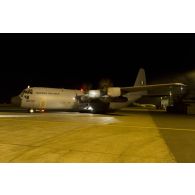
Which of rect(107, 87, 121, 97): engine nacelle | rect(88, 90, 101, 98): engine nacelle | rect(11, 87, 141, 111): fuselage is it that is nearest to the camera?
rect(107, 87, 121, 97): engine nacelle

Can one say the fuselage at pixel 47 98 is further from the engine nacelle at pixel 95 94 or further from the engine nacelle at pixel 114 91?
the engine nacelle at pixel 114 91

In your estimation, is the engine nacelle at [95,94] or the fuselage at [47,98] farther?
the engine nacelle at [95,94]

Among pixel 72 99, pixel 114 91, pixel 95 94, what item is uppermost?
pixel 114 91

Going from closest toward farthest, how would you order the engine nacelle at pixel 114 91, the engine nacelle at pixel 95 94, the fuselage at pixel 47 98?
1. the engine nacelle at pixel 114 91
2. the fuselage at pixel 47 98
3. the engine nacelle at pixel 95 94

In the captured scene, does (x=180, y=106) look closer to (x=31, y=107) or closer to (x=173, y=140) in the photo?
(x=31, y=107)

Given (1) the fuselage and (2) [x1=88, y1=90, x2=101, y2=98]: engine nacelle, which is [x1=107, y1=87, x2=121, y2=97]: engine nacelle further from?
(1) the fuselage

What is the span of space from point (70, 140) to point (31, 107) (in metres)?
17.6

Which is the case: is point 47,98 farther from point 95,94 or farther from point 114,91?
point 114,91

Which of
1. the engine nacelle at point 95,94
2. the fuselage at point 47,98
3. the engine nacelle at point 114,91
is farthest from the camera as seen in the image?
the engine nacelle at point 95,94

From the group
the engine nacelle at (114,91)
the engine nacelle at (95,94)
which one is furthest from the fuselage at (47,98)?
the engine nacelle at (114,91)

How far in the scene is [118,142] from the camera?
965 cm

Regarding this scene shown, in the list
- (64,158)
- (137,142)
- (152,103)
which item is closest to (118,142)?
(137,142)

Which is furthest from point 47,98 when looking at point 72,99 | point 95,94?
point 95,94

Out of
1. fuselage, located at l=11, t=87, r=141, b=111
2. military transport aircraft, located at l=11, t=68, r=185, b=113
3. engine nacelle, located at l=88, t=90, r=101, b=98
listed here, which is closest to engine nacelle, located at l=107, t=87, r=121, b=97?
military transport aircraft, located at l=11, t=68, r=185, b=113
